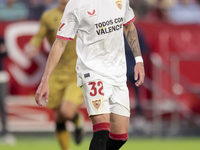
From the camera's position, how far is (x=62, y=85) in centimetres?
827

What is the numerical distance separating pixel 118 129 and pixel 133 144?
540 cm

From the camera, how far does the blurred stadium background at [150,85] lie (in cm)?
1232

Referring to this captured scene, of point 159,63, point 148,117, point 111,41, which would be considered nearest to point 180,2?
point 159,63

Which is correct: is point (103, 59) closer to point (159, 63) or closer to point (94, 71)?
point (94, 71)

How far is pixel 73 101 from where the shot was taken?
798 centimetres

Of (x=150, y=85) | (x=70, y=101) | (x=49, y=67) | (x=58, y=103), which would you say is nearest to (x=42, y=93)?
(x=49, y=67)

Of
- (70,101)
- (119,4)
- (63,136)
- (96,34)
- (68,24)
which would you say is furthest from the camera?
(63,136)

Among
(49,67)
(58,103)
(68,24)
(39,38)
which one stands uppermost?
(68,24)

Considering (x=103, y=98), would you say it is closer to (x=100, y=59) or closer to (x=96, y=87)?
(x=96, y=87)

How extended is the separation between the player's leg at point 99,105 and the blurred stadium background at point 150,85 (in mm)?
6493

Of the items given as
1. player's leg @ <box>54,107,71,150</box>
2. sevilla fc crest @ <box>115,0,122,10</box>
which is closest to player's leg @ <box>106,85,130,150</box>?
sevilla fc crest @ <box>115,0,122,10</box>

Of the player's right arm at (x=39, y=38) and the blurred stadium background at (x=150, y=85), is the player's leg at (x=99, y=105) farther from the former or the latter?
the blurred stadium background at (x=150, y=85)

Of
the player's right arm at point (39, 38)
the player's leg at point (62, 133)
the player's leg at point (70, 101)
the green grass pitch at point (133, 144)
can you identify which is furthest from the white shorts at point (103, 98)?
the green grass pitch at point (133, 144)

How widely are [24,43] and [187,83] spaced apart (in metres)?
4.39
